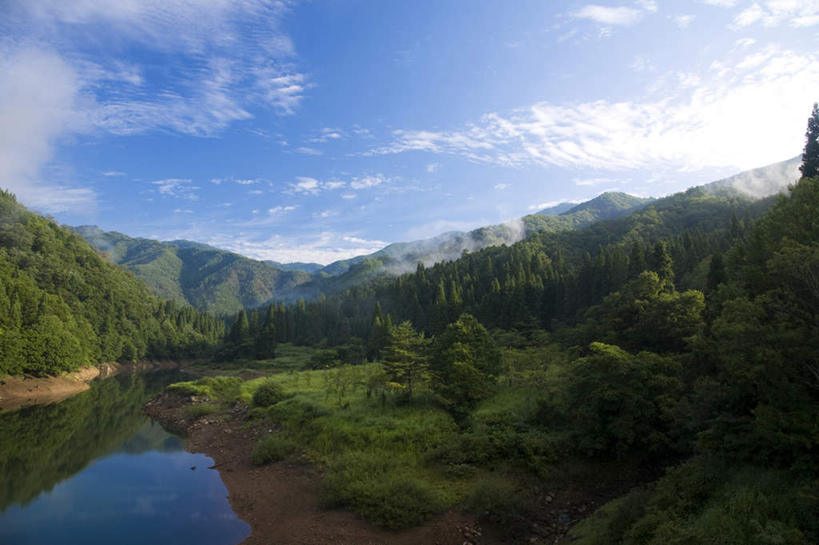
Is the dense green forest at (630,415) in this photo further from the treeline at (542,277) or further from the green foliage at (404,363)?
the treeline at (542,277)

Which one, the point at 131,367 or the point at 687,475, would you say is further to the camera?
the point at 131,367

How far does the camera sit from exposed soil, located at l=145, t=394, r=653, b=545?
593 inches

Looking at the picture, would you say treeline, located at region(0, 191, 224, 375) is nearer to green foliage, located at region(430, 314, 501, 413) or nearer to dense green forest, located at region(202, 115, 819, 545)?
dense green forest, located at region(202, 115, 819, 545)

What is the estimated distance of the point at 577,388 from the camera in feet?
68.3

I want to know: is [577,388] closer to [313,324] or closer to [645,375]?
[645,375]

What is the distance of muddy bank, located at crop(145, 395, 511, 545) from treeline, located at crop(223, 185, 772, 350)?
37.4m

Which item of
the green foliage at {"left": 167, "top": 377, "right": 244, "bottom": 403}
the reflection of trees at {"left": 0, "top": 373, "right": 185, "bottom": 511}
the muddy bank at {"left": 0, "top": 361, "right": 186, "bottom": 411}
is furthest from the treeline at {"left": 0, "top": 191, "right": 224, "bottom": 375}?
the green foliage at {"left": 167, "top": 377, "right": 244, "bottom": 403}

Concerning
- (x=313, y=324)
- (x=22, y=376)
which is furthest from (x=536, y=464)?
(x=313, y=324)

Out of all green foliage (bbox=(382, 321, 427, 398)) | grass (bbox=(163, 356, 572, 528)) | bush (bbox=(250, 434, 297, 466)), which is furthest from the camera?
green foliage (bbox=(382, 321, 427, 398))

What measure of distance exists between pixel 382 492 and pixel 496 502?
180 inches

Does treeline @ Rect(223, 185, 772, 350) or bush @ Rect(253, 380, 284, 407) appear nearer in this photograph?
bush @ Rect(253, 380, 284, 407)

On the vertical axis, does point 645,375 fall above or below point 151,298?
below

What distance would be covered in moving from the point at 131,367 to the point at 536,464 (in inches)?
3629

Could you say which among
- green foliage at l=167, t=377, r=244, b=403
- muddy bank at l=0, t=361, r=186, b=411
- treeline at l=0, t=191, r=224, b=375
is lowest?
green foliage at l=167, t=377, r=244, b=403
